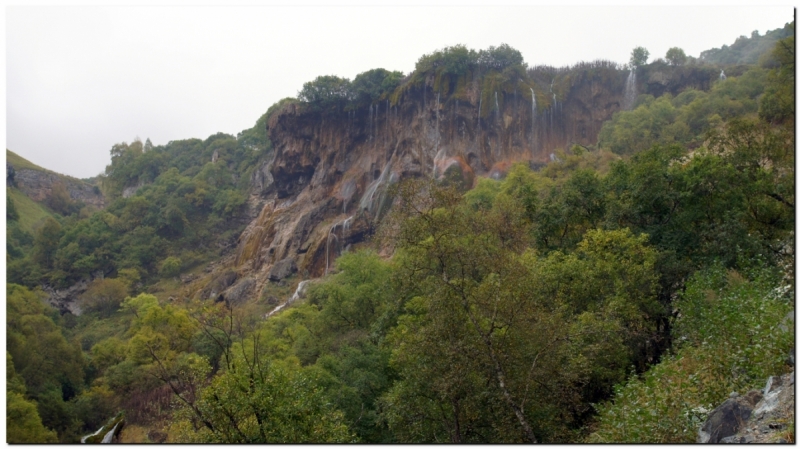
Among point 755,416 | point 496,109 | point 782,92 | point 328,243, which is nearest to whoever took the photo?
point 755,416

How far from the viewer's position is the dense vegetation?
31.7ft

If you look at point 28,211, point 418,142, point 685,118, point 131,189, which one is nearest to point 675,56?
point 685,118

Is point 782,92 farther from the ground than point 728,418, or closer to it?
farther from the ground

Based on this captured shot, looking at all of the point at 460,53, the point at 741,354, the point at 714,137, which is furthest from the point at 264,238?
the point at 741,354

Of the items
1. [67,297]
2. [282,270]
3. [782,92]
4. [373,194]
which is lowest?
[67,297]

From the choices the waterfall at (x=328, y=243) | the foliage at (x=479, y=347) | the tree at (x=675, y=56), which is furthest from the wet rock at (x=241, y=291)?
the tree at (x=675, y=56)

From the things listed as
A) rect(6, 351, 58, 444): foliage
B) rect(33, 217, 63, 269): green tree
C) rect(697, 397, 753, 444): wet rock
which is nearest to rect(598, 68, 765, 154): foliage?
rect(697, 397, 753, 444): wet rock

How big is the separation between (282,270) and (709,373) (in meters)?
47.9

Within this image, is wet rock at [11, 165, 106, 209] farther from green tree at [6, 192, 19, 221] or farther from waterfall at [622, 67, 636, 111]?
waterfall at [622, 67, 636, 111]

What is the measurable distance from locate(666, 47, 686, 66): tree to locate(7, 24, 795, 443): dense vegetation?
31277 millimetres

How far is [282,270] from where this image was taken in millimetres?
54125

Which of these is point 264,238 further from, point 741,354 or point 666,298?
point 741,354

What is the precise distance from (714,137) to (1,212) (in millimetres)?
21144

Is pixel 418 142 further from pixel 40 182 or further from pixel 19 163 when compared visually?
pixel 19 163
